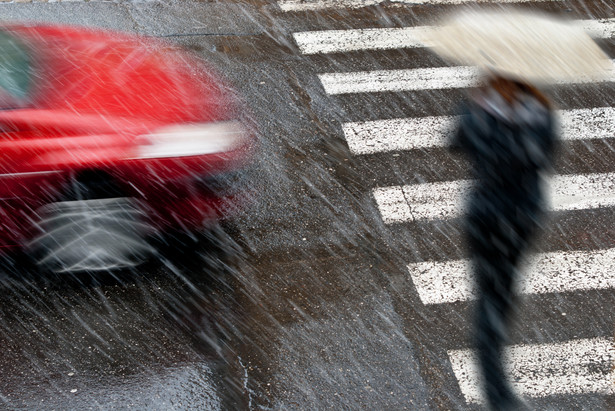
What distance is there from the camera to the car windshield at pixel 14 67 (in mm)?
5664

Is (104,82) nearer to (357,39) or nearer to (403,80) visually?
(403,80)

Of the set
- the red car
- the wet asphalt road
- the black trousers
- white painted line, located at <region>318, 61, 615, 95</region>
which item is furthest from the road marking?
the black trousers

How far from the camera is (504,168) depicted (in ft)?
14.8

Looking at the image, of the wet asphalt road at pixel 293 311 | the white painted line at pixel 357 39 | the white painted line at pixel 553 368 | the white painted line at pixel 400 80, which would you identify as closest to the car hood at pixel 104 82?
the wet asphalt road at pixel 293 311

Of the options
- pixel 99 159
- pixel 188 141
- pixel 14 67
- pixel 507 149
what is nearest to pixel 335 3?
pixel 188 141

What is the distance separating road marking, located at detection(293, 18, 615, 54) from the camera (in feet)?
30.6

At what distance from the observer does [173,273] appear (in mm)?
5988

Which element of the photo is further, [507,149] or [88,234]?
[88,234]

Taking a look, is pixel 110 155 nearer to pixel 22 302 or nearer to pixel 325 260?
pixel 22 302

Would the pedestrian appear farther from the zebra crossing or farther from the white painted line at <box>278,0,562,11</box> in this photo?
the white painted line at <box>278,0,562,11</box>

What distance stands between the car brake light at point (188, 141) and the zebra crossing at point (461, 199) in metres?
1.72

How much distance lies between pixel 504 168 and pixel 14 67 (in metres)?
3.85

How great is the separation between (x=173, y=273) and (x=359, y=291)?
150cm

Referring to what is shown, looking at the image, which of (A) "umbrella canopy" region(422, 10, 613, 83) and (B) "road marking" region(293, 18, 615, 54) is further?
(B) "road marking" region(293, 18, 615, 54)
